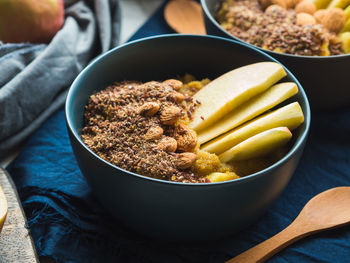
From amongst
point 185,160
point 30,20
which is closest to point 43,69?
point 30,20

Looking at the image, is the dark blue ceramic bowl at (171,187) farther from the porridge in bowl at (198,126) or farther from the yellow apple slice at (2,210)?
the yellow apple slice at (2,210)

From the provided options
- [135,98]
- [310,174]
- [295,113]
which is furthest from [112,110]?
[310,174]

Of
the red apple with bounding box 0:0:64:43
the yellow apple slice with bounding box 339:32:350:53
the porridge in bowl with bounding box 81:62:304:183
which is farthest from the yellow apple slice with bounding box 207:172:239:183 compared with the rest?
the red apple with bounding box 0:0:64:43

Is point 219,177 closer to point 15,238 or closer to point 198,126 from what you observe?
point 198,126

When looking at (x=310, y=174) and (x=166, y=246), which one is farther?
(x=310, y=174)

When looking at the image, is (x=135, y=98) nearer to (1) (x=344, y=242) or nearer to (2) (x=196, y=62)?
(2) (x=196, y=62)

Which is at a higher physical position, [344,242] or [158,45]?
[158,45]

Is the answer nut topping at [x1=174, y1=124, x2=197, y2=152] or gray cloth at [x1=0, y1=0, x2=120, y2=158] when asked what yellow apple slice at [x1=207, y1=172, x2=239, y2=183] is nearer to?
nut topping at [x1=174, y1=124, x2=197, y2=152]

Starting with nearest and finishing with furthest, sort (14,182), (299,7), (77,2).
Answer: (14,182) < (299,7) < (77,2)
